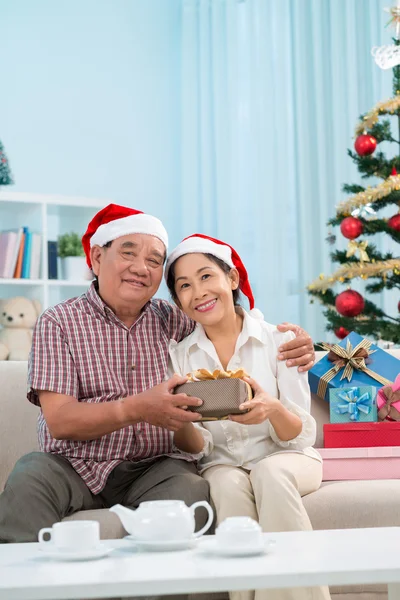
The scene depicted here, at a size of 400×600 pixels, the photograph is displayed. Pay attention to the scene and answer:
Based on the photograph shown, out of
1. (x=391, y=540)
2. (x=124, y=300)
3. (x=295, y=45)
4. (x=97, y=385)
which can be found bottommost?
(x=391, y=540)

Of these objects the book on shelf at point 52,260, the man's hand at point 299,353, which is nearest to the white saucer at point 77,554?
the man's hand at point 299,353

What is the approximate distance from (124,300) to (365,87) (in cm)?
318

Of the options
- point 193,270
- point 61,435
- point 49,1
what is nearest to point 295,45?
point 49,1

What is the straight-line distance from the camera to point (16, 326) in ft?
14.2

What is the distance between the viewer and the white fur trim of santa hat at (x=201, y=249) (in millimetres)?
2150

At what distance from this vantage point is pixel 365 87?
481 centimetres

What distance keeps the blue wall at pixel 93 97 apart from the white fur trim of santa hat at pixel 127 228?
8.73ft

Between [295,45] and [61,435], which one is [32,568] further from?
[295,45]

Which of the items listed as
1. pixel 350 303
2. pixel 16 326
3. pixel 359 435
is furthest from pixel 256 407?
pixel 16 326

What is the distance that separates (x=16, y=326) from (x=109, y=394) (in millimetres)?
2417

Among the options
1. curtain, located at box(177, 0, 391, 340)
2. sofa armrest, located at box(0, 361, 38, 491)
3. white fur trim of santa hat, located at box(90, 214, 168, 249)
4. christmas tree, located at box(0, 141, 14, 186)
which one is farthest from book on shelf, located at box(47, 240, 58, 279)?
white fur trim of santa hat, located at box(90, 214, 168, 249)

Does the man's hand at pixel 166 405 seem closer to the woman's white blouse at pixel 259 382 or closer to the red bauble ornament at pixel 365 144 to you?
the woman's white blouse at pixel 259 382

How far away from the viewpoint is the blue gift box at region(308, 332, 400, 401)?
2.35 m

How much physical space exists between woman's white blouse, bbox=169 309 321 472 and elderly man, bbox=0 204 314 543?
5cm
